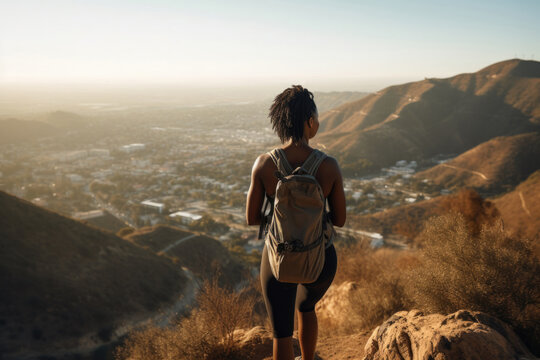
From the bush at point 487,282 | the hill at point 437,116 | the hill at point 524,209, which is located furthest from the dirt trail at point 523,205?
the hill at point 437,116

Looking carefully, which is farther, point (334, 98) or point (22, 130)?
point (334, 98)

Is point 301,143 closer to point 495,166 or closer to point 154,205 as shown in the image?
point 154,205

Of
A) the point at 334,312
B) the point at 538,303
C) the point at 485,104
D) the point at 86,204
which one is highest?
the point at 485,104

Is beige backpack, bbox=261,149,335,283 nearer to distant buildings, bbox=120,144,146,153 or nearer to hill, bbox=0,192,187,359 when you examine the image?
hill, bbox=0,192,187,359

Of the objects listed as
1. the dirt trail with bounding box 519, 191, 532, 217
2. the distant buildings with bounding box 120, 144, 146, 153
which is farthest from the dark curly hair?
the distant buildings with bounding box 120, 144, 146, 153

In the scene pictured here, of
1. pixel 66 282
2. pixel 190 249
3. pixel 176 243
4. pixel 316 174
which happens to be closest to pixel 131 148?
pixel 176 243

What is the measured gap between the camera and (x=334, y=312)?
24.8ft

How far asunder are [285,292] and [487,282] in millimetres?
3541

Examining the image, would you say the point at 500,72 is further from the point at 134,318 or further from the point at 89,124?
the point at 89,124

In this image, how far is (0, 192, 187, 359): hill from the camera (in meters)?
11.7

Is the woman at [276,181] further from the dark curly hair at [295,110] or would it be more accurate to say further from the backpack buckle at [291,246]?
the backpack buckle at [291,246]

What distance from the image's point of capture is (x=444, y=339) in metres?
2.58

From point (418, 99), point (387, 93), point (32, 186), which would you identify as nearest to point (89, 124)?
point (32, 186)

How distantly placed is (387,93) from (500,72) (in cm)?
2378
